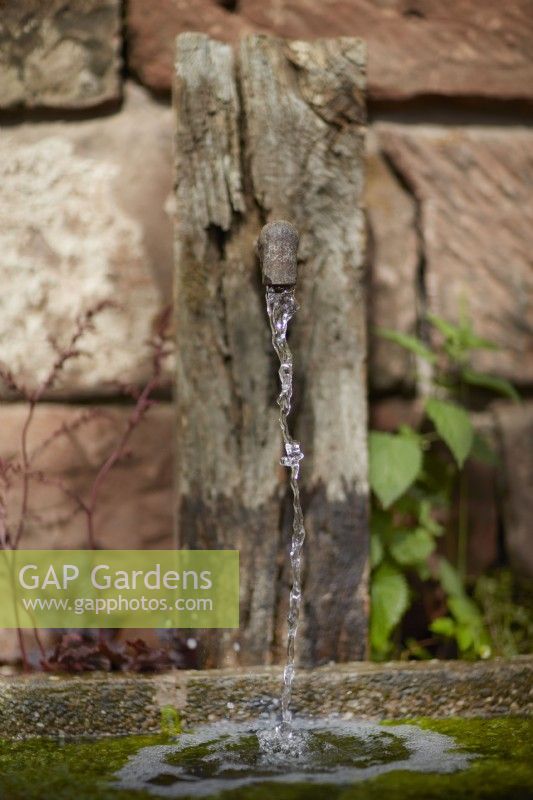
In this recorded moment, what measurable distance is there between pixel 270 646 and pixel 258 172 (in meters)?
0.76

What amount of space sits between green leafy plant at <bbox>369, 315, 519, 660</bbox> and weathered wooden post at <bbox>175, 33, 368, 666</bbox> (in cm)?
9

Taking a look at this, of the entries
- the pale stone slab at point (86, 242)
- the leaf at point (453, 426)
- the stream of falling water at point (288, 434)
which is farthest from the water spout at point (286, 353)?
the pale stone slab at point (86, 242)

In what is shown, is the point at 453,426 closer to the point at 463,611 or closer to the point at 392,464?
the point at 392,464

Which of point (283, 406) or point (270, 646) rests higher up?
point (283, 406)

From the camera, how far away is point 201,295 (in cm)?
141

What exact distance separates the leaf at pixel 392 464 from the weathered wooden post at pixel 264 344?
42mm

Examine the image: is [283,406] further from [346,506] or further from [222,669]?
[222,669]

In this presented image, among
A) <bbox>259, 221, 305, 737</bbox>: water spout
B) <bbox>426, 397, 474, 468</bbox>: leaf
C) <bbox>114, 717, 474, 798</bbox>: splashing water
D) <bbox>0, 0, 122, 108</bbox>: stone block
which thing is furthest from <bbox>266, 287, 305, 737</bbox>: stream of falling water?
<bbox>0, 0, 122, 108</bbox>: stone block

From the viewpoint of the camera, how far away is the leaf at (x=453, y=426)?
58.5 inches

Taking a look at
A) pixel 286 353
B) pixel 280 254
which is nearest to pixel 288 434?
pixel 286 353

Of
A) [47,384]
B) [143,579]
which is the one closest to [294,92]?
[47,384]

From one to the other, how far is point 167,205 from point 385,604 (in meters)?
0.84

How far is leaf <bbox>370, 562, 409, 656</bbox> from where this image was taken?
1468mm

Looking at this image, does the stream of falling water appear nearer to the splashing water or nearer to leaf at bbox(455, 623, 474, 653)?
the splashing water
